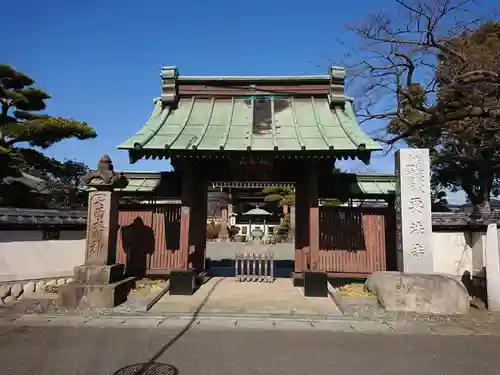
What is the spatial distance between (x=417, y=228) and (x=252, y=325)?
5.25 m

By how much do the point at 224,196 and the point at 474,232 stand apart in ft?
117

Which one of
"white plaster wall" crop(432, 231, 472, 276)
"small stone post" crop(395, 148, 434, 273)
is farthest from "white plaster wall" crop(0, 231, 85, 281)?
"white plaster wall" crop(432, 231, 472, 276)

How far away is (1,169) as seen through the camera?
17.0 meters

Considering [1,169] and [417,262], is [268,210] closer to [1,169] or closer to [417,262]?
[1,169]

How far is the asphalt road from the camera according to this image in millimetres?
5473

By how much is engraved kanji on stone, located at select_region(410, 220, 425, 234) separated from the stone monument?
8.06 metres

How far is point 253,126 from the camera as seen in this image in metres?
11.5

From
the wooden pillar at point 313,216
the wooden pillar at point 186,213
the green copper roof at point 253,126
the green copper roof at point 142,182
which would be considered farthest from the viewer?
the green copper roof at point 142,182

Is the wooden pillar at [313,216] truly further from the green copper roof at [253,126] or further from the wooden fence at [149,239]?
the wooden fence at [149,239]

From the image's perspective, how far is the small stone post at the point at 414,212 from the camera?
31.8 feet

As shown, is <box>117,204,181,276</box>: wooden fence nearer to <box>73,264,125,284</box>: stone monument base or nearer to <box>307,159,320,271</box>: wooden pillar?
<box>73,264,125,284</box>: stone monument base

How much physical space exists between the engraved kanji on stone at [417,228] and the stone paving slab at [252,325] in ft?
8.19

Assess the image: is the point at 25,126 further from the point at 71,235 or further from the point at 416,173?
the point at 416,173

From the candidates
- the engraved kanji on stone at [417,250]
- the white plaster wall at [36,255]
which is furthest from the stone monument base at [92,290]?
the engraved kanji on stone at [417,250]
